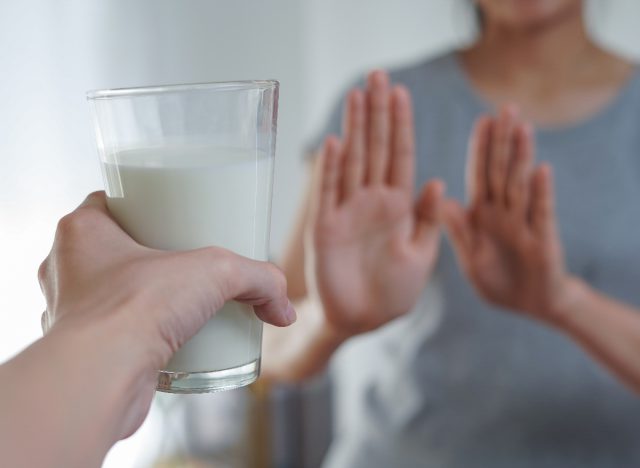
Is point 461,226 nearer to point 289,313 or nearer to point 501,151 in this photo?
point 501,151

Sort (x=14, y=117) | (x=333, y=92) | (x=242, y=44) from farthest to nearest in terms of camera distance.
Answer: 1. (x=333, y=92)
2. (x=242, y=44)
3. (x=14, y=117)

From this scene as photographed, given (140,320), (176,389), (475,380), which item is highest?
(140,320)

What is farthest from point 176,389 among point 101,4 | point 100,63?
point 101,4

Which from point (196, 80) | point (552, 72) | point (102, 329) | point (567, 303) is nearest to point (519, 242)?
point (567, 303)

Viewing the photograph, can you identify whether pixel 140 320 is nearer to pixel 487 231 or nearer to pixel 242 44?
pixel 487 231

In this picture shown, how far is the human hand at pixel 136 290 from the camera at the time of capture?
Answer: 0.39 m

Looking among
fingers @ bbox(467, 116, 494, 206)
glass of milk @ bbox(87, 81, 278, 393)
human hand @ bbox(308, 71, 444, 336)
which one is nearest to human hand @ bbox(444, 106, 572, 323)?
fingers @ bbox(467, 116, 494, 206)

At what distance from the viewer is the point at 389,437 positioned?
1.34 metres

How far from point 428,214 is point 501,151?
0.44 ft

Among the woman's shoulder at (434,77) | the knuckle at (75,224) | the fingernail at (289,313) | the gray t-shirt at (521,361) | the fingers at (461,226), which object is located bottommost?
the gray t-shirt at (521,361)

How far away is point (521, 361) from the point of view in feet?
4.22

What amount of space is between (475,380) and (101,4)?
3.90 ft

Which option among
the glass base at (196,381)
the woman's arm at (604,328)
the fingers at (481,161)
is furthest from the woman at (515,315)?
the glass base at (196,381)

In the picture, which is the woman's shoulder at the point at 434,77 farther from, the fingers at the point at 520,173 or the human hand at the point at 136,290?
the human hand at the point at 136,290
